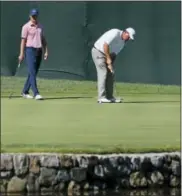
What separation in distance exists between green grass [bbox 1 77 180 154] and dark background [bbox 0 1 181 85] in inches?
25.2

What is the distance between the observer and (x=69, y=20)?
15219 mm

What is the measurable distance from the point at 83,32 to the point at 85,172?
762 cm

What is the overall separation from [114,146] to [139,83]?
7.22 meters

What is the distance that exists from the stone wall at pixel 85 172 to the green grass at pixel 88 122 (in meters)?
0.23

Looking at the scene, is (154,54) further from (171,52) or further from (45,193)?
(45,193)

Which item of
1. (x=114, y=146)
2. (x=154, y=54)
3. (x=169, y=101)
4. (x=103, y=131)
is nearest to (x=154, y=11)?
(x=154, y=54)

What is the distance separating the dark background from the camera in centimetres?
1516

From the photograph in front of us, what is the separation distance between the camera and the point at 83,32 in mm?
15234

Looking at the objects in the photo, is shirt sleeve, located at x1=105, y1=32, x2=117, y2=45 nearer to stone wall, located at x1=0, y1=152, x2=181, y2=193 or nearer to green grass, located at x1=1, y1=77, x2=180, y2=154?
green grass, located at x1=1, y1=77, x2=180, y2=154

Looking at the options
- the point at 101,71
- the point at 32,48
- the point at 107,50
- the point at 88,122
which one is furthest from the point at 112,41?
the point at 88,122

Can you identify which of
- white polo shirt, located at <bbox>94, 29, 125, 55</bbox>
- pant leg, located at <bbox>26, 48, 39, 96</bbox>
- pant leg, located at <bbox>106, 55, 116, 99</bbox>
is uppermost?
white polo shirt, located at <bbox>94, 29, 125, 55</bbox>

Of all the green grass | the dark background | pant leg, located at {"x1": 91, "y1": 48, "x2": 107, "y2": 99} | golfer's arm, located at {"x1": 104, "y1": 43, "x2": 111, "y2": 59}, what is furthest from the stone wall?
the dark background

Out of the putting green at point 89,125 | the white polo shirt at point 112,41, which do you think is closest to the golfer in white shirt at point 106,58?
the white polo shirt at point 112,41

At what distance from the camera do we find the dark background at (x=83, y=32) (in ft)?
49.7
